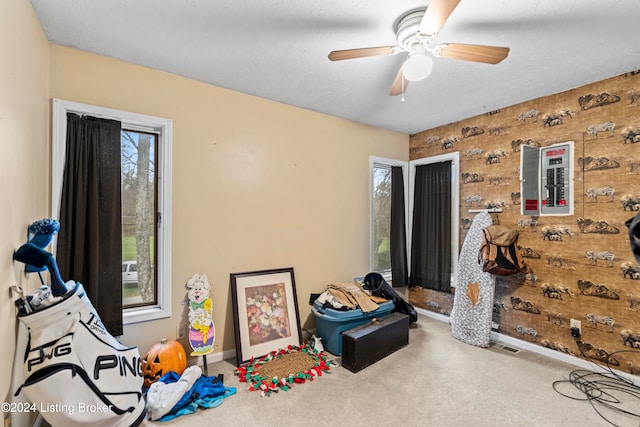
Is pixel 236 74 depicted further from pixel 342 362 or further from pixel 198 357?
pixel 342 362

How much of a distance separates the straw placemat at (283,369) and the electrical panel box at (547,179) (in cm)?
258

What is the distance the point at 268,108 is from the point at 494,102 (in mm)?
2356

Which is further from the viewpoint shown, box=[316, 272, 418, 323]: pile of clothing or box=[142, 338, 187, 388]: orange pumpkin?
box=[316, 272, 418, 323]: pile of clothing

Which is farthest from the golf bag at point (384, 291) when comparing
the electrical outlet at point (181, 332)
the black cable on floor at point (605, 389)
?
the electrical outlet at point (181, 332)

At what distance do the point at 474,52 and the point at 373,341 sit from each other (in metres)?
2.36

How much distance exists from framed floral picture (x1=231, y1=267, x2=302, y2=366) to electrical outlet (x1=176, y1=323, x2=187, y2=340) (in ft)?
1.40

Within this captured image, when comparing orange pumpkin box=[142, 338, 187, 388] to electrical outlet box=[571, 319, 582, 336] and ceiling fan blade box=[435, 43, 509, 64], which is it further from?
electrical outlet box=[571, 319, 582, 336]

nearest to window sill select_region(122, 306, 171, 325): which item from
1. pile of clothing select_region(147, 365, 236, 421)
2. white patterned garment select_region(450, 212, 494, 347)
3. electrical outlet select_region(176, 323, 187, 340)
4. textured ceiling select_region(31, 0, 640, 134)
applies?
electrical outlet select_region(176, 323, 187, 340)

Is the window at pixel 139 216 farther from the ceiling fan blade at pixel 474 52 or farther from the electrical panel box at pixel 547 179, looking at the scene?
the electrical panel box at pixel 547 179

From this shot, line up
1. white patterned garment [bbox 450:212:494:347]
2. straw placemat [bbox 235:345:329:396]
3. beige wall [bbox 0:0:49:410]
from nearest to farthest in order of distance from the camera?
beige wall [bbox 0:0:49:410] < straw placemat [bbox 235:345:329:396] < white patterned garment [bbox 450:212:494:347]

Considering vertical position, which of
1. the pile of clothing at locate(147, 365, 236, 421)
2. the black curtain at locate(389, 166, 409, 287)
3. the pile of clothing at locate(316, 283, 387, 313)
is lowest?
the pile of clothing at locate(147, 365, 236, 421)

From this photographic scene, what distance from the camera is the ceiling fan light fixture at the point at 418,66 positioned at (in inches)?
66.0

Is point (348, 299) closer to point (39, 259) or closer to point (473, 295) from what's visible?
point (473, 295)

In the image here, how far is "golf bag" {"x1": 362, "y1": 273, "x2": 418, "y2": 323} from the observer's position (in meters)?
3.30
